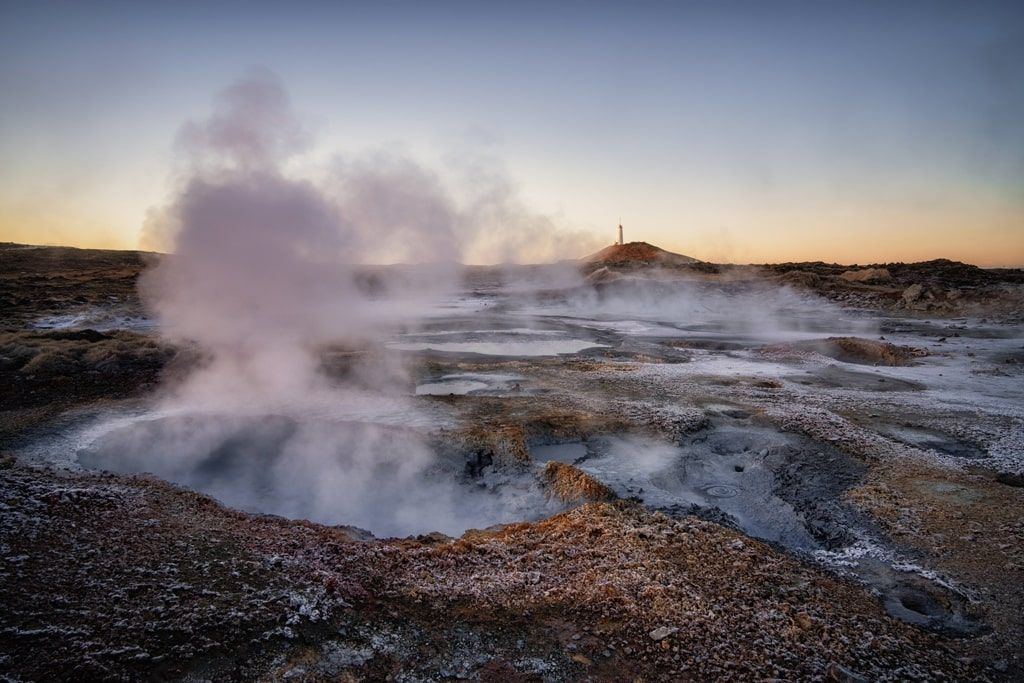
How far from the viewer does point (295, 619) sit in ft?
12.2

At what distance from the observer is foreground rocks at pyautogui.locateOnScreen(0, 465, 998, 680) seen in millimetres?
3377

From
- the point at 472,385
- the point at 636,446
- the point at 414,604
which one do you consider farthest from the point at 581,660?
the point at 472,385

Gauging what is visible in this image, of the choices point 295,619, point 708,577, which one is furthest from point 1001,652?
point 295,619

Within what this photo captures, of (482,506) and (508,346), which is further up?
(508,346)

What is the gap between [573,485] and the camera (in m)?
6.21

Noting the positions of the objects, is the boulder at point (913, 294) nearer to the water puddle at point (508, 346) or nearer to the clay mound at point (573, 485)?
the water puddle at point (508, 346)

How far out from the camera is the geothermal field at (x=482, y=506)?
11.7 ft

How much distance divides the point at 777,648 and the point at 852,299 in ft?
103

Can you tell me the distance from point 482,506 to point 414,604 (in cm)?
220

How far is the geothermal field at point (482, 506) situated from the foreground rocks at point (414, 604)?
2cm

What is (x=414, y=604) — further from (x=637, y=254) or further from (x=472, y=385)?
(x=637, y=254)

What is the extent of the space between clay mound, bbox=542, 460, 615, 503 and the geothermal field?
1.1 inches

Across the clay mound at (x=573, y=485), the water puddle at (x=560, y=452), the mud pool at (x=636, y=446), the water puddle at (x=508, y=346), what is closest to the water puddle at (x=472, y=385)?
the mud pool at (x=636, y=446)

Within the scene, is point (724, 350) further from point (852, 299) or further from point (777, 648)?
point (852, 299)
